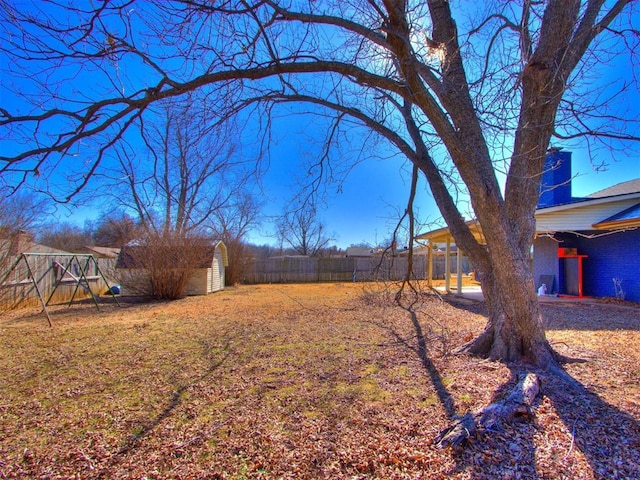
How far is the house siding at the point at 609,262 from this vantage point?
917 centimetres

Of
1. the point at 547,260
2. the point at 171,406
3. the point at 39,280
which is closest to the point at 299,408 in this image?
the point at 171,406

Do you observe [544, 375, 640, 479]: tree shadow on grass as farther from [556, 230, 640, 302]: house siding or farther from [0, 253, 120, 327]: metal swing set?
[0, 253, 120, 327]: metal swing set

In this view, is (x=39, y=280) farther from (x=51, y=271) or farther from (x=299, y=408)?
(x=299, y=408)

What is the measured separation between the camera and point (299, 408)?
2.87 metres

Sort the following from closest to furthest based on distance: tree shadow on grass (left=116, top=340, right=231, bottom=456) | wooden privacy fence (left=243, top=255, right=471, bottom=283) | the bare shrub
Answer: tree shadow on grass (left=116, top=340, right=231, bottom=456) < the bare shrub < wooden privacy fence (left=243, top=255, right=471, bottom=283)

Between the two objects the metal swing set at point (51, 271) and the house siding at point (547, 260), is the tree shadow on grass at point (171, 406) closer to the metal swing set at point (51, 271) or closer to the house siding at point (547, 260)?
the metal swing set at point (51, 271)

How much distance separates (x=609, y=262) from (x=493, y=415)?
415 inches

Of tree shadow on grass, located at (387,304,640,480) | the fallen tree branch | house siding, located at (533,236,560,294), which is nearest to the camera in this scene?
tree shadow on grass, located at (387,304,640,480)

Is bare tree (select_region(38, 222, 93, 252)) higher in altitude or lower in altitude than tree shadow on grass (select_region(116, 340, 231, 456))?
→ higher

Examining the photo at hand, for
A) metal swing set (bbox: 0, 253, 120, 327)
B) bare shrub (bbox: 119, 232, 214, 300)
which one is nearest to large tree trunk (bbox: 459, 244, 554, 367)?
metal swing set (bbox: 0, 253, 120, 327)

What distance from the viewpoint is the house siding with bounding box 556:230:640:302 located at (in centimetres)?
917

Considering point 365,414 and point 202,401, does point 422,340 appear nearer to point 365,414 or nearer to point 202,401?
point 365,414

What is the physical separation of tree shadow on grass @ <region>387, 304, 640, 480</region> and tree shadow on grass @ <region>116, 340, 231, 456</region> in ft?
6.96

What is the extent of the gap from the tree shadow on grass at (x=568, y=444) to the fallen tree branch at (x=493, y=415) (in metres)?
0.04
